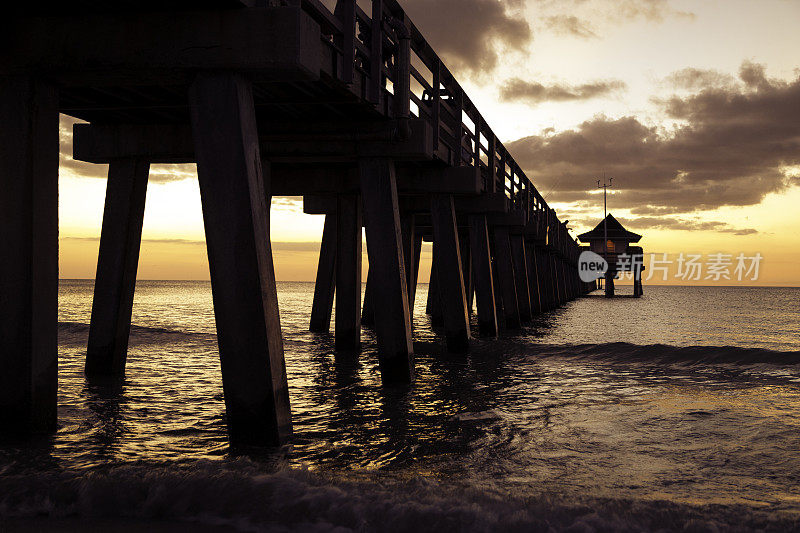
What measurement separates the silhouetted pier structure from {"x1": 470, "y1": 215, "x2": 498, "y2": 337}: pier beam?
18.8 feet

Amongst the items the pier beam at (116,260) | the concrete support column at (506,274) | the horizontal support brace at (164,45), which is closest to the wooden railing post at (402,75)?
the horizontal support brace at (164,45)

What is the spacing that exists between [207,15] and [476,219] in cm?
1168

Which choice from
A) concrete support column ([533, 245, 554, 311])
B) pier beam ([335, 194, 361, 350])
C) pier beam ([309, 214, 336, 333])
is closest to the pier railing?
pier beam ([335, 194, 361, 350])

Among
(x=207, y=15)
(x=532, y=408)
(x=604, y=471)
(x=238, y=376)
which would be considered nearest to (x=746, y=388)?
(x=532, y=408)

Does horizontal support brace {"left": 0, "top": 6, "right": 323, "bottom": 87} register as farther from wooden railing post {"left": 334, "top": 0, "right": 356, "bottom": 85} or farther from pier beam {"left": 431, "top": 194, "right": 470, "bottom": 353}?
pier beam {"left": 431, "top": 194, "right": 470, "bottom": 353}

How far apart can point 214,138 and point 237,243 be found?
0.85 meters

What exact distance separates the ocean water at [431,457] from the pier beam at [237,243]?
1.88 ft

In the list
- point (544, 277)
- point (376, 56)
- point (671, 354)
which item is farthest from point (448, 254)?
point (544, 277)

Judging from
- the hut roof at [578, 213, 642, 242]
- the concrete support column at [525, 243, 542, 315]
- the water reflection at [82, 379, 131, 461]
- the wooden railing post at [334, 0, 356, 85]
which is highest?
the hut roof at [578, 213, 642, 242]

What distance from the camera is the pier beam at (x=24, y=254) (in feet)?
19.9

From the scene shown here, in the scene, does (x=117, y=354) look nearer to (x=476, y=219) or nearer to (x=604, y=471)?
(x=604, y=471)

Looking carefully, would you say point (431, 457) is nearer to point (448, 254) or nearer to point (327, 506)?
point (327, 506)

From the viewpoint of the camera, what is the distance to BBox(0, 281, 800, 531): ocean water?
4.70m

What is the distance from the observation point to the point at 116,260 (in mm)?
10211
